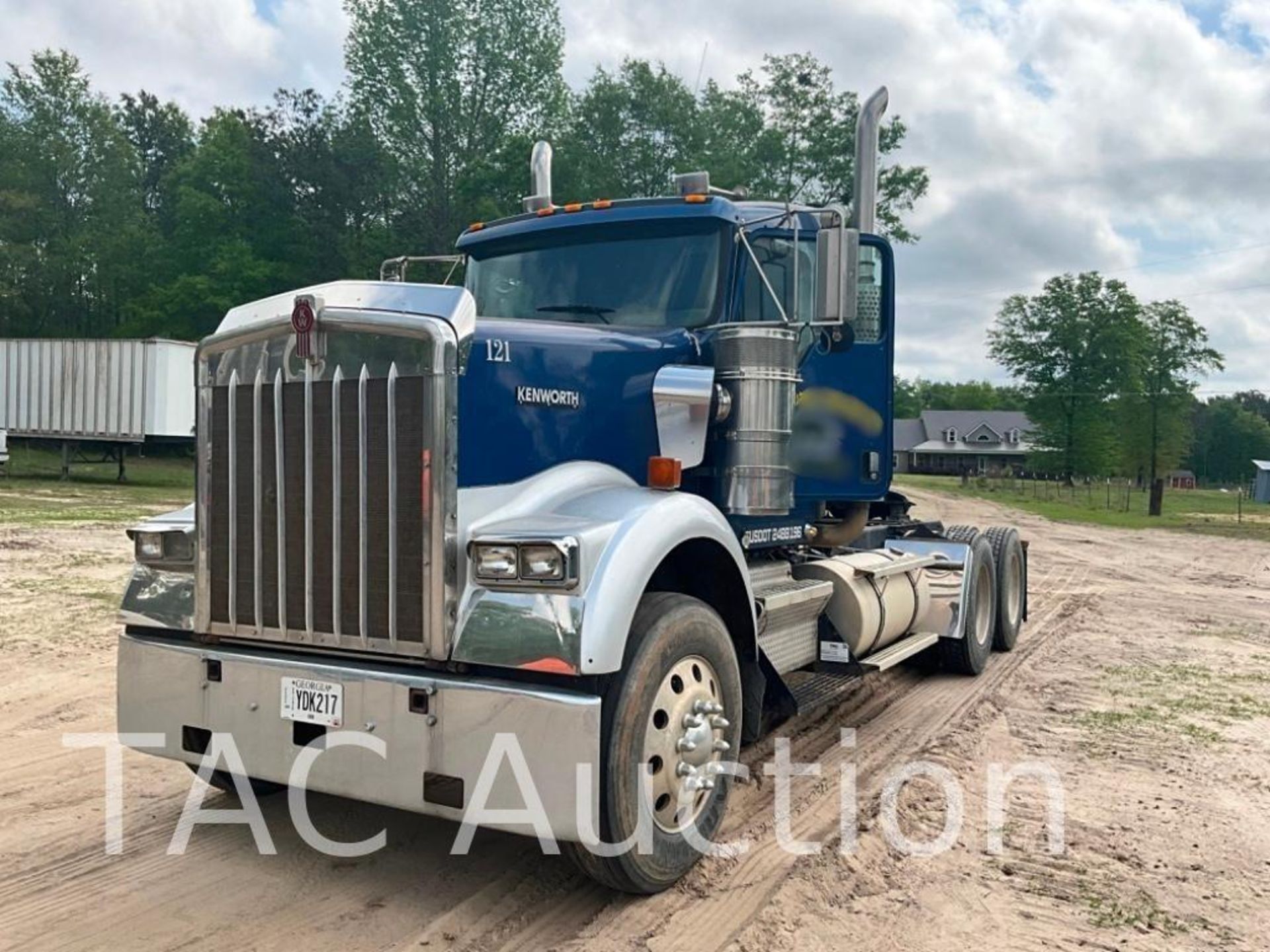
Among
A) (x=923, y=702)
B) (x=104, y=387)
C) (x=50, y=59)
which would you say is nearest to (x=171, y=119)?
(x=50, y=59)

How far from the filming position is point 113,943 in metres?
3.32

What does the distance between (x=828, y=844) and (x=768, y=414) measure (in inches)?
74.0

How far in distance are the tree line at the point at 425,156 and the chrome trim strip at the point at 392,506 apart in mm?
34226

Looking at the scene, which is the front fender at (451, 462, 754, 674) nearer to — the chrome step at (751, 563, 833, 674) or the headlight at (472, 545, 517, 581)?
the headlight at (472, 545, 517, 581)

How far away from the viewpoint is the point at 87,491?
24.1 m

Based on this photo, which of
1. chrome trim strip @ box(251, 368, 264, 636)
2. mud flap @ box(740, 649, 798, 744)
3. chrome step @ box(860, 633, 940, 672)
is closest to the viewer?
chrome trim strip @ box(251, 368, 264, 636)

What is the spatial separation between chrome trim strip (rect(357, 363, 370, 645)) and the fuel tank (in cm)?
35

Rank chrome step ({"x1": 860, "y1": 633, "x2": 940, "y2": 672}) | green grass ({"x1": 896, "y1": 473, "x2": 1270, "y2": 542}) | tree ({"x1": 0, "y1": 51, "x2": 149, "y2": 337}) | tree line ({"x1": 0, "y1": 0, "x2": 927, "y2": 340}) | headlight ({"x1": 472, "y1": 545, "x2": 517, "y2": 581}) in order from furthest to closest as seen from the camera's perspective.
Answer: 1. tree ({"x1": 0, "y1": 51, "x2": 149, "y2": 337})
2. tree line ({"x1": 0, "y1": 0, "x2": 927, "y2": 340})
3. green grass ({"x1": 896, "y1": 473, "x2": 1270, "y2": 542})
4. chrome step ({"x1": 860, "y1": 633, "x2": 940, "y2": 672})
5. headlight ({"x1": 472, "y1": 545, "x2": 517, "y2": 581})

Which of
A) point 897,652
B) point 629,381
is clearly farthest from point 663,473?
point 897,652

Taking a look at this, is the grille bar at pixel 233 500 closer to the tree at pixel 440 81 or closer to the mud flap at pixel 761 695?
the mud flap at pixel 761 695

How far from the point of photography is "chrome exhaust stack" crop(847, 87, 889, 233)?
17.8 ft

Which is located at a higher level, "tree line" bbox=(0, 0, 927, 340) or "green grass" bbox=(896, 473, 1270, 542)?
"tree line" bbox=(0, 0, 927, 340)

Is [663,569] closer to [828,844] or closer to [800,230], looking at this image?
[828,844]

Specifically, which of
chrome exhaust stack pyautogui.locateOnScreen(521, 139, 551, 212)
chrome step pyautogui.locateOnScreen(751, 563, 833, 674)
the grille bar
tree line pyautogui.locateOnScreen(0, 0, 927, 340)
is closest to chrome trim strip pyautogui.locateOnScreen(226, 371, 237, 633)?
the grille bar
